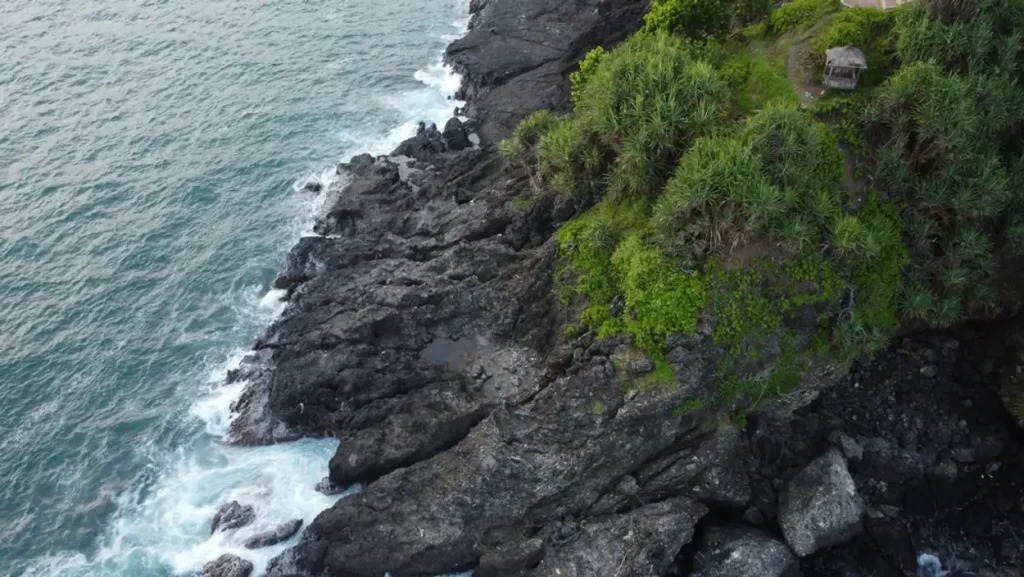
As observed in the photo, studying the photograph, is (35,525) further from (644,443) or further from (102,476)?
(644,443)

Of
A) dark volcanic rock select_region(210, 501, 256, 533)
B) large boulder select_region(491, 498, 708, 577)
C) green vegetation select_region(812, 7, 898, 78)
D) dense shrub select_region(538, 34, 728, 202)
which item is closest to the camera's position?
large boulder select_region(491, 498, 708, 577)

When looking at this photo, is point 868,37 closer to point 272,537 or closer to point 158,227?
point 272,537

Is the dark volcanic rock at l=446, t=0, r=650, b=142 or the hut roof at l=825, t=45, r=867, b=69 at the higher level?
the hut roof at l=825, t=45, r=867, b=69

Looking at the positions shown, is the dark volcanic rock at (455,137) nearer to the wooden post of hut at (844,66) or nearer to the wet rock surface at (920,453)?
the wooden post of hut at (844,66)

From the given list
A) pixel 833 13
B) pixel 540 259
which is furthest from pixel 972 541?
pixel 833 13

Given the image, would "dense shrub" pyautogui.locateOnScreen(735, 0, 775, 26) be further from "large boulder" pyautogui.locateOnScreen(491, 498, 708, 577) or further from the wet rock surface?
"large boulder" pyautogui.locateOnScreen(491, 498, 708, 577)

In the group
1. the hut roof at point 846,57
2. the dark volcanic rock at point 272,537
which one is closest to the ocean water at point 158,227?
the dark volcanic rock at point 272,537

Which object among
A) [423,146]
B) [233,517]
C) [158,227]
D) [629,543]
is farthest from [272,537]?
[423,146]

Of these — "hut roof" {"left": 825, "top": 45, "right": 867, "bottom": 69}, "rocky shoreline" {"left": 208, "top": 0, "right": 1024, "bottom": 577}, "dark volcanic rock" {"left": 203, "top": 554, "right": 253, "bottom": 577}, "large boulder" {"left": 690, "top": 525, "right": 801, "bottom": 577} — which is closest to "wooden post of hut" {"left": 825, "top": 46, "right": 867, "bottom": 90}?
"hut roof" {"left": 825, "top": 45, "right": 867, "bottom": 69}
